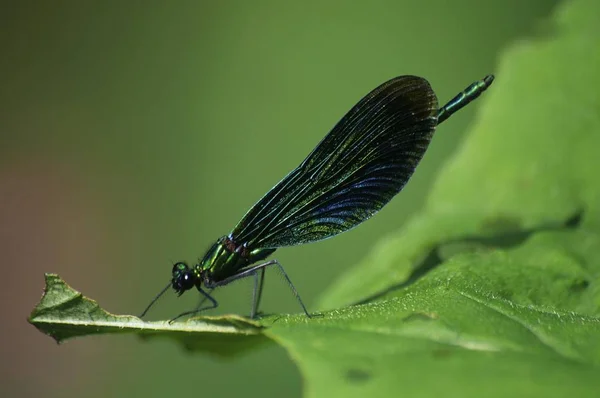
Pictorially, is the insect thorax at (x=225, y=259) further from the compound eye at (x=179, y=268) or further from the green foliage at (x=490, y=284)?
the green foliage at (x=490, y=284)

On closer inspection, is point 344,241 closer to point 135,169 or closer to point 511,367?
point 135,169

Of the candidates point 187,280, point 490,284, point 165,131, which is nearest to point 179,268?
point 187,280

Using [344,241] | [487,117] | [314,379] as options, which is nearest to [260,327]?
[314,379]

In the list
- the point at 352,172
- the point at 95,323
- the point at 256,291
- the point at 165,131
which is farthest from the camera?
the point at 165,131

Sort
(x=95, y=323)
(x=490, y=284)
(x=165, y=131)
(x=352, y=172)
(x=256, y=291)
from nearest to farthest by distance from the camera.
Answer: (x=95, y=323) < (x=490, y=284) < (x=256, y=291) < (x=352, y=172) < (x=165, y=131)

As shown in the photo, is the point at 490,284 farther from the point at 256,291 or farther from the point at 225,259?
the point at 225,259

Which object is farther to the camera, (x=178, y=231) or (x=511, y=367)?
(x=178, y=231)
